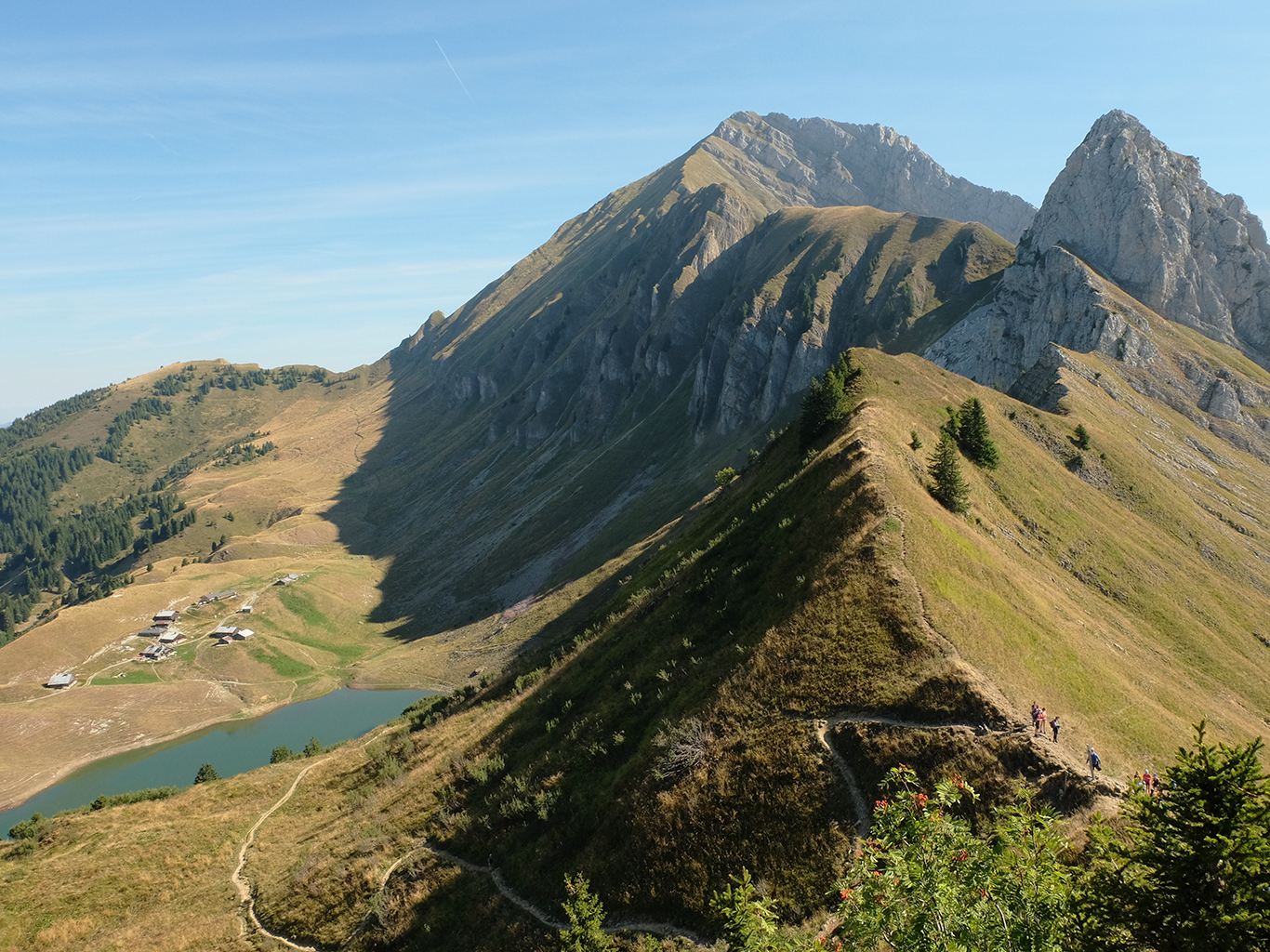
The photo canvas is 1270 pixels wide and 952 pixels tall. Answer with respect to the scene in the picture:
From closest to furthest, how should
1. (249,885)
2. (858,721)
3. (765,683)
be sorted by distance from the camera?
1. (858,721)
2. (765,683)
3. (249,885)

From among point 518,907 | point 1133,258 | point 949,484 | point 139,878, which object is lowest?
point 139,878

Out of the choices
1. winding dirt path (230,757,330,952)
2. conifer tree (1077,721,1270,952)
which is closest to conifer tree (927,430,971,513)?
conifer tree (1077,721,1270,952)

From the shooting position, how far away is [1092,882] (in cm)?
1256

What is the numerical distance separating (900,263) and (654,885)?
18022 cm

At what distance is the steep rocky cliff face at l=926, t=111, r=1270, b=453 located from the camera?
117 meters

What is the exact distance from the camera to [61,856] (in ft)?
140

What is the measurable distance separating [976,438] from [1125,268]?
116877 millimetres

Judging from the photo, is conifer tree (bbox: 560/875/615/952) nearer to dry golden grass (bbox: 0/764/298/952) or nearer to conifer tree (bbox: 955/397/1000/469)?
dry golden grass (bbox: 0/764/298/952)

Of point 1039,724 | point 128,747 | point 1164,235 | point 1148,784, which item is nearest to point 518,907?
point 1039,724

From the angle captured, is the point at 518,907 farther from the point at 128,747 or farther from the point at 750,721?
the point at 128,747

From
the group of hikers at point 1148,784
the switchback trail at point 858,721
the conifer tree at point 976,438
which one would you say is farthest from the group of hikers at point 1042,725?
the conifer tree at point 976,438

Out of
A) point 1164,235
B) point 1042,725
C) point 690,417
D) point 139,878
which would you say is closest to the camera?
point 1042,725

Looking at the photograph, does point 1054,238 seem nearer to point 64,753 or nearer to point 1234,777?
point 1234,777

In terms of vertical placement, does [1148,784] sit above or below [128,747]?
above
